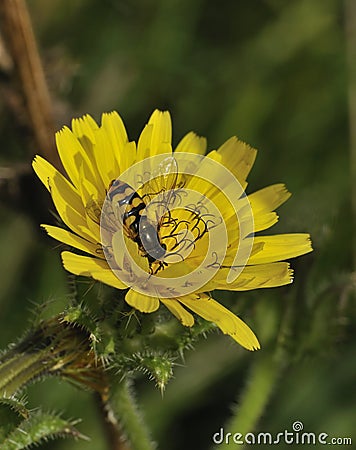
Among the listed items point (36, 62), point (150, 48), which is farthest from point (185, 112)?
point (36, 62)

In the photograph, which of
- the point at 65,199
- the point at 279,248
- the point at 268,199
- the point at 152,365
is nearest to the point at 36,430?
the point at 152,365

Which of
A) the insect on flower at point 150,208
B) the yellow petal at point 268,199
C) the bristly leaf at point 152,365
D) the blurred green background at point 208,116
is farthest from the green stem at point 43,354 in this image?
the blurred green background at point 208,116

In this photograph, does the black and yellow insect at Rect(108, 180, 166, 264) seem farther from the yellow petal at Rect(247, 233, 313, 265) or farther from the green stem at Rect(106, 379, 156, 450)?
the green stem at Rect(106, 379, 156, 450)

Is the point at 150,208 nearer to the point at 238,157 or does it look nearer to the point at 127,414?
the point at 238,157

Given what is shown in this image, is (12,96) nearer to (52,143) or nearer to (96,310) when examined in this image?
(52,143)

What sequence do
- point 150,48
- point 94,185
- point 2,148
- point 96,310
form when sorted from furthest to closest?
1. point 150,48
2. point 2,148
3. point 94,185
4. point 96,310

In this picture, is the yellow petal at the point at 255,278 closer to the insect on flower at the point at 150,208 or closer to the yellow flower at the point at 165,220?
the yellow flower at the point at 165,220

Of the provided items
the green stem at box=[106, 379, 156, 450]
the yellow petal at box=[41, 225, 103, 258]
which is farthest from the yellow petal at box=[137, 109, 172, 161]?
the green stem at box=[106, 379, 156, 450]
